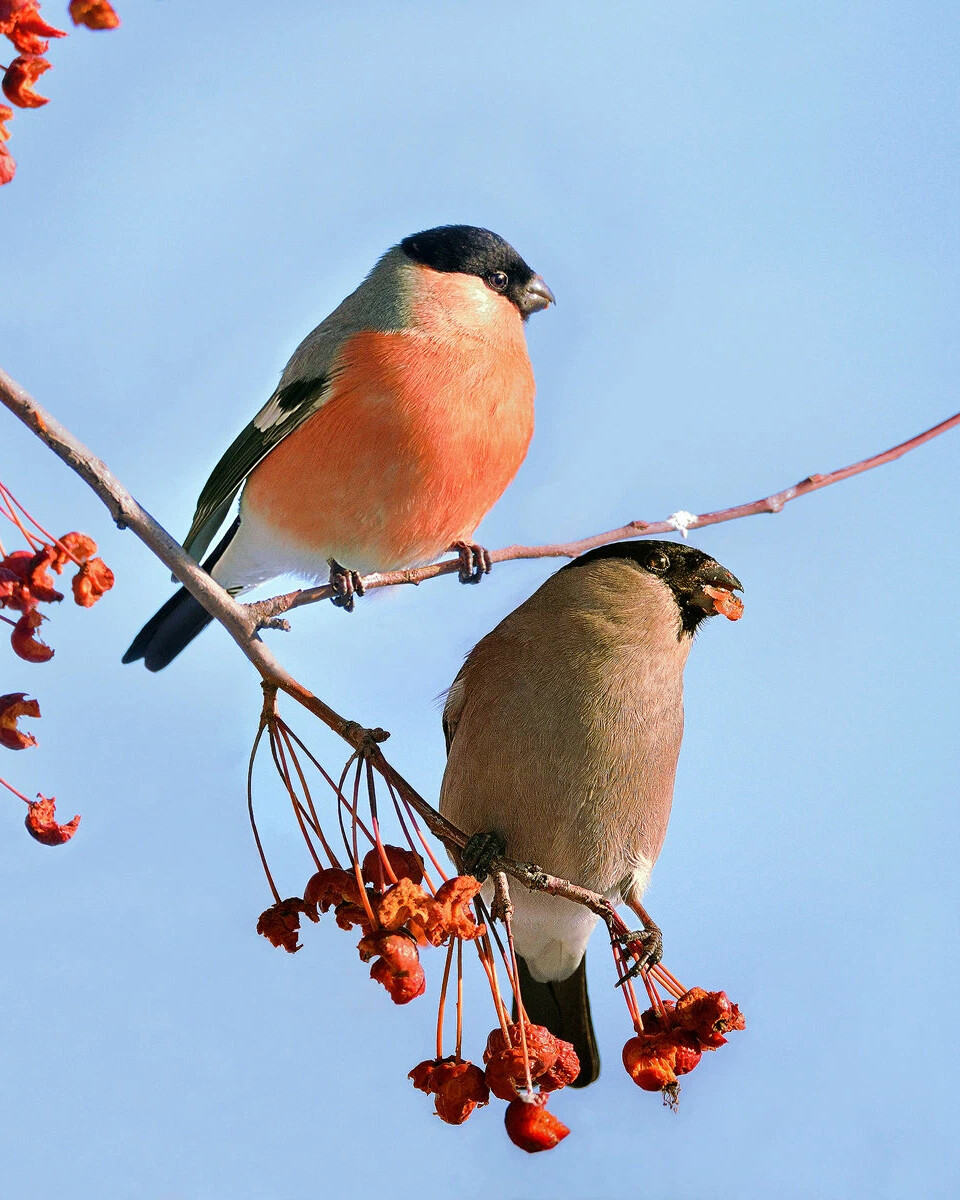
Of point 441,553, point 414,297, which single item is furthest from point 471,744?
point 414,297

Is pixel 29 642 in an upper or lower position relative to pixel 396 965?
upper

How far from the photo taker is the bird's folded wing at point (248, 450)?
256cm

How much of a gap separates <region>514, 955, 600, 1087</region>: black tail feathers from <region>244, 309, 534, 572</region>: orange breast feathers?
90cm

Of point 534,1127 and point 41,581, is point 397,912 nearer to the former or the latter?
point 534,1127

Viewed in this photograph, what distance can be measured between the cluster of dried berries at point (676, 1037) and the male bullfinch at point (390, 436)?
93cm

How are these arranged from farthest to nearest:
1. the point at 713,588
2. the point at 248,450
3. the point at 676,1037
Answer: the point at 248,450
the point at 713,588
the point at 676,1037

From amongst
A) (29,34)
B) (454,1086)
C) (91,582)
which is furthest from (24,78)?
(454,1086)

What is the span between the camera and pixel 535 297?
2.64 m

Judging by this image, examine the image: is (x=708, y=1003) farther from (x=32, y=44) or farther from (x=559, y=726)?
(x=32, y=44)

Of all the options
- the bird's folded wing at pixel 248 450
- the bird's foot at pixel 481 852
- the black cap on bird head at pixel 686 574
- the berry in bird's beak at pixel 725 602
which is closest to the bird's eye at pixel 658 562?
the black cap on bird head at pixel 686 574

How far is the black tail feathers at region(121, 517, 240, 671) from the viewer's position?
236 cm

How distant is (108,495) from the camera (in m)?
1.35

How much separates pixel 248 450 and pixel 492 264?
2.20ft

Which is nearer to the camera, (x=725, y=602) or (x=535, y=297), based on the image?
(x=725, y=602)
